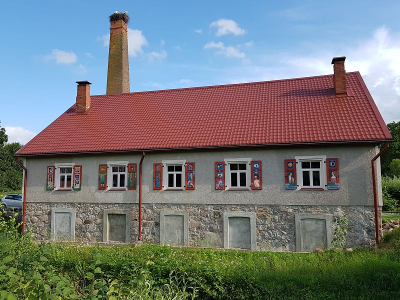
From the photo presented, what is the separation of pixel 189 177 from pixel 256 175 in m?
2.93

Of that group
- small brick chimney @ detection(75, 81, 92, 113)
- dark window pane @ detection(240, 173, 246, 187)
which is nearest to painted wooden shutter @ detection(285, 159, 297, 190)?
dark window pane @ detection(240, 173, 246, 187)

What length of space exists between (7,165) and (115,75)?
34944mm

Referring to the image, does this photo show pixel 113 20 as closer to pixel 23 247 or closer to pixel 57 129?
pixel 57 129

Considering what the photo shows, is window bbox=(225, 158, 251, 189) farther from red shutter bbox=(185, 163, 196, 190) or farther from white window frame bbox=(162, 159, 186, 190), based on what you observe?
white window frame bbox=(162, 159, 186, 190)

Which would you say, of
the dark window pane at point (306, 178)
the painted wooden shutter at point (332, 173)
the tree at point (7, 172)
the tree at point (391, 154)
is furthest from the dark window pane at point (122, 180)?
the tree at point (391, 154)

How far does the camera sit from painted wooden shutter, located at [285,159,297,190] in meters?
Result: 13.8

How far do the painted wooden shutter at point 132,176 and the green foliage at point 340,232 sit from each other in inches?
343

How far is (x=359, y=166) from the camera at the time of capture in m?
13.2

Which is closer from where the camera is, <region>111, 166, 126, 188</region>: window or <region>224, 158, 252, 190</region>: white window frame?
<region>224, 158, 252, 190</region>: white window frame

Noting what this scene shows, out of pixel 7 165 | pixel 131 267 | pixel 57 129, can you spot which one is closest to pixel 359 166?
pixel 131 267

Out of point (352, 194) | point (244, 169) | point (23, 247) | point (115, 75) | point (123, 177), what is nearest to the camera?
point (23, 247)

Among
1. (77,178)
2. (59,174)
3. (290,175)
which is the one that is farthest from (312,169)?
(59,174)

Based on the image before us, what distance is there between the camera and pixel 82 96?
1967cm

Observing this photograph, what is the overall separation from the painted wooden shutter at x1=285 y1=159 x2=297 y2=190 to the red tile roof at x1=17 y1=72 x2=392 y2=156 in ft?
2.87
